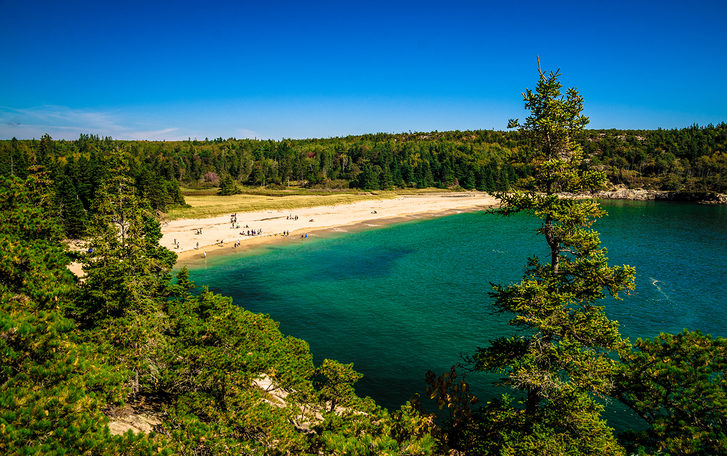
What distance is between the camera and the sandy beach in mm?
67688

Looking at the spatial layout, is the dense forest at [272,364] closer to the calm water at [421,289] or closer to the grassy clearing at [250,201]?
the calm water at [421,289]

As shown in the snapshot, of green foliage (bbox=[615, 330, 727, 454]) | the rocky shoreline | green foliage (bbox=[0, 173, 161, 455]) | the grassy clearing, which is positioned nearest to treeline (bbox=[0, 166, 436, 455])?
green foliage (bbox=[0, 173, 161, 455])

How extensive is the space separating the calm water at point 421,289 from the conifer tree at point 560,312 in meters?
11.9

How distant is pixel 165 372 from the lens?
15328 millimetres

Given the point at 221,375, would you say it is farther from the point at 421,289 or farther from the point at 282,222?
the point at 282,222

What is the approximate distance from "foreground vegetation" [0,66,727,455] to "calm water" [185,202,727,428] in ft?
36.7

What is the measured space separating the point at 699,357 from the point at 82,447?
1635cm

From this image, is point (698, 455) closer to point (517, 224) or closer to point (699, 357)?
point (699, 357)

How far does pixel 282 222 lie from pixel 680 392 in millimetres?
82391

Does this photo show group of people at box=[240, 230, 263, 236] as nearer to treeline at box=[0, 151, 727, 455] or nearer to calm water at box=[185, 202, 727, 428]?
calm water at box=[185, 202, 727, 428]

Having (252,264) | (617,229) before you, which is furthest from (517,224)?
(252,264)

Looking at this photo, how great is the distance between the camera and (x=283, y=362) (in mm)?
17359

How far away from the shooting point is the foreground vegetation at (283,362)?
29.5 feet

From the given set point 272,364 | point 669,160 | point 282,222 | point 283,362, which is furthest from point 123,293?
point 669,160
